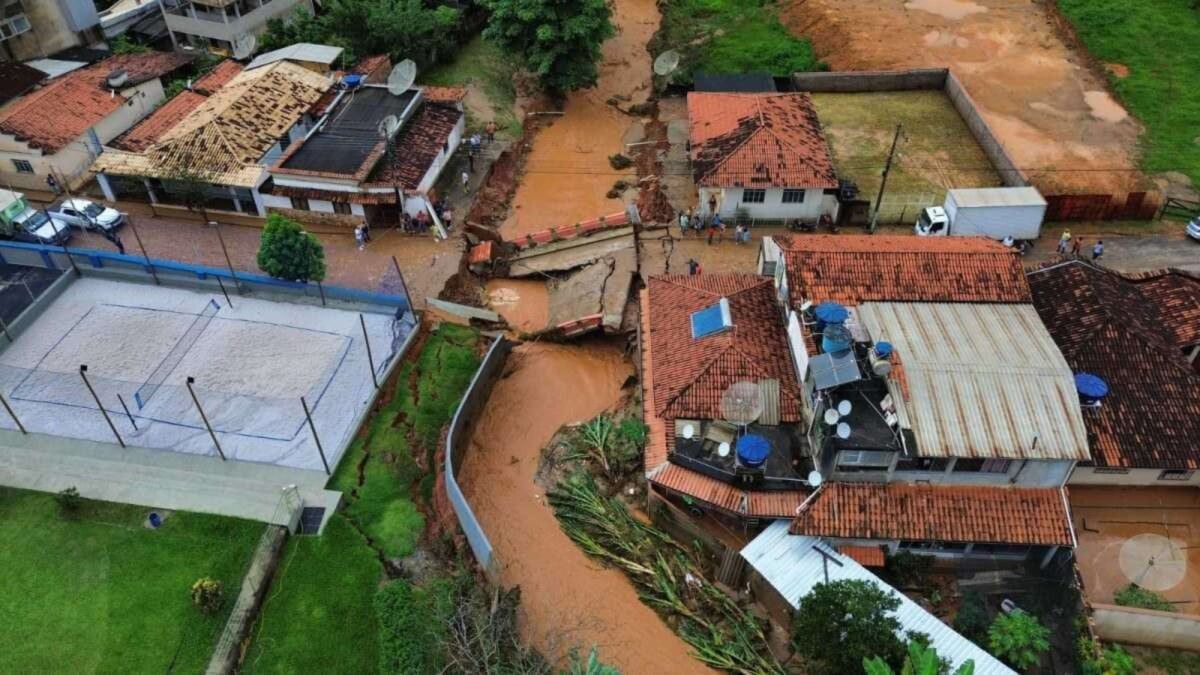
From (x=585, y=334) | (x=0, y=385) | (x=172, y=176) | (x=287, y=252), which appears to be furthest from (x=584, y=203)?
(x=0, y=385)

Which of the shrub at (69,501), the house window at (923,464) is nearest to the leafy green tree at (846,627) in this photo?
the house window at (923,464)

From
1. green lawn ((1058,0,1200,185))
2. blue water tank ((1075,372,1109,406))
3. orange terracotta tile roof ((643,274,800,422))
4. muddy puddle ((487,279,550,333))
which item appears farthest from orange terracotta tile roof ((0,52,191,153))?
green lawn ((1058,0,1200,185))

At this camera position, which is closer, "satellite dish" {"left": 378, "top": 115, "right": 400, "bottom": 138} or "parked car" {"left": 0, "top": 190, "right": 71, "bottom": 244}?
"parked car" {"left": 0, "top": 190, "right": 71, "bottom": 244}

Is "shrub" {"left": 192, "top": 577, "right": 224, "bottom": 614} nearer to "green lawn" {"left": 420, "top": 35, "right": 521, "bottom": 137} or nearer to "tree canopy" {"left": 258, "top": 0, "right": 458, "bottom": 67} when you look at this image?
"green lawn" {"left": 420, "top": 35, "right": 521, "bottom": 137}

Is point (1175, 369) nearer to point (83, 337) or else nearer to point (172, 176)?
point (83, 337)

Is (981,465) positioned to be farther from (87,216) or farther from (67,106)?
(67,106)

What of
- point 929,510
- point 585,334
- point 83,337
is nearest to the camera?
point 929,510
